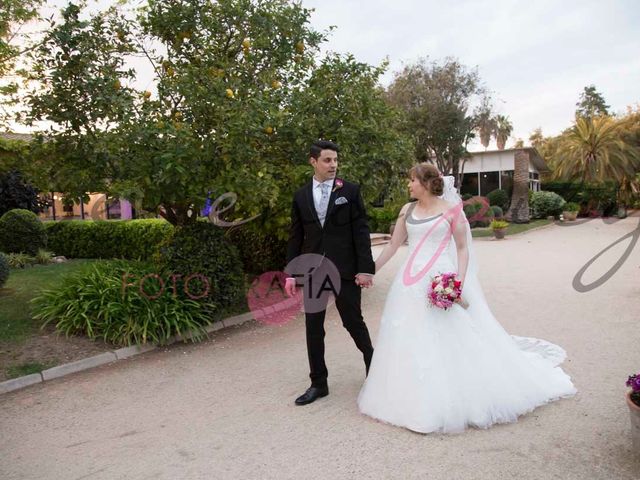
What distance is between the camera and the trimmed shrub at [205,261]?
6.93 metres

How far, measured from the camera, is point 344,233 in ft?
14.7

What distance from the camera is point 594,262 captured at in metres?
13.1

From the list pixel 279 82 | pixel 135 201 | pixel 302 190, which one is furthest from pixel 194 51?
pixel 302 190

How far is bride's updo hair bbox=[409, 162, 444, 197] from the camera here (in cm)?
426

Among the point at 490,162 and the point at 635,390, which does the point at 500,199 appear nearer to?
the point at 490,162

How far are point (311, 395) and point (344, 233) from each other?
1.47m

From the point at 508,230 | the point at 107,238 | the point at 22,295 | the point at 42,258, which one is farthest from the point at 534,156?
the point at 22,295

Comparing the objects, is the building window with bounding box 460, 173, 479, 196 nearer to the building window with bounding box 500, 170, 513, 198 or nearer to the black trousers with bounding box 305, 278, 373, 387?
the building window with bounding box 500, 170, 513, 198

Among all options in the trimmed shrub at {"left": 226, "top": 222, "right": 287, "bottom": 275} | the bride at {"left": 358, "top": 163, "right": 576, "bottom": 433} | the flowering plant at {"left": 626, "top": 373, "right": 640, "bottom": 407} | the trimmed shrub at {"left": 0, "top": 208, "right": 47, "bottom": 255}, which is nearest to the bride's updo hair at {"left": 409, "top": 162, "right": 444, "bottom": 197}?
the bride at {"left": 358, "top": 163, "right": 576, "bottom": 433}

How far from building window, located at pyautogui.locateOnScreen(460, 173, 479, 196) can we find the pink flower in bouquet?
1313 inches

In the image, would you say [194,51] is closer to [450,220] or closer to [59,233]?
[450,220]

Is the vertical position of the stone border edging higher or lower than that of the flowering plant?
lower

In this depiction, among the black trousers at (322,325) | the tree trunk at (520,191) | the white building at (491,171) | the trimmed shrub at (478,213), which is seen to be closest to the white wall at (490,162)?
the white building at (491,171)

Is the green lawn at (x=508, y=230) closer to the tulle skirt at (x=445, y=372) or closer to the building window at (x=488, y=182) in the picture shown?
the building window at (x=488, y=182)
